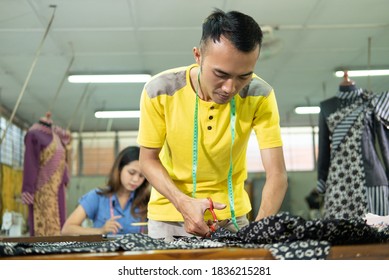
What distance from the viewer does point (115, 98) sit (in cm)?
815

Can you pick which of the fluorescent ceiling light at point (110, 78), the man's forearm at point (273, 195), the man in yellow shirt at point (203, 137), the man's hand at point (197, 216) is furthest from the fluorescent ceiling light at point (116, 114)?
the man's hand at point (197, 216)

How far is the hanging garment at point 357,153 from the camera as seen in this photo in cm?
285

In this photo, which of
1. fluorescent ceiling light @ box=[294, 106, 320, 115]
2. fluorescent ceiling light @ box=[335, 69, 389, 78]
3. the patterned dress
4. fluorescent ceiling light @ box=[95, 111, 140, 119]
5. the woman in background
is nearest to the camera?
the woman in background

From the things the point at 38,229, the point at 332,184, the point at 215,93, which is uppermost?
the point at 215,93

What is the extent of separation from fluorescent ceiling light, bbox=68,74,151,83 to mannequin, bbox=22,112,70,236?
8.37ft

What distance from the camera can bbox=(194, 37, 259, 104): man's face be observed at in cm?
139

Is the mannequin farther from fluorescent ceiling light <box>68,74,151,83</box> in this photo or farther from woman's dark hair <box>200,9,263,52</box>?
woman's dark hair <box>200,9,263,52</box>

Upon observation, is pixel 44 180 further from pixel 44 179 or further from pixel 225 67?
pixel 225 67

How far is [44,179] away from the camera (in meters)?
4.05

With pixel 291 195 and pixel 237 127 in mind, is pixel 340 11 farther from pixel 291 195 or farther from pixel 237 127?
pixel 291 195

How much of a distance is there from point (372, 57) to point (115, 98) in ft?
12.1

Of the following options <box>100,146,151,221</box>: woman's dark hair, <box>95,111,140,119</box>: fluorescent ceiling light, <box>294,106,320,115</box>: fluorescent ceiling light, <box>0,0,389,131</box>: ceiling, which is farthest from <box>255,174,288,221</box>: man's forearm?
<box>95,111,140,119</box>: fluorescent ceiling light

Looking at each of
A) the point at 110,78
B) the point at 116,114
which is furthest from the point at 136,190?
the point at 116,114
